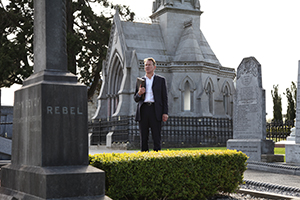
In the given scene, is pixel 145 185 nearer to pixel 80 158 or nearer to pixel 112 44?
pixel 80 158

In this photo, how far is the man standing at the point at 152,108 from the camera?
24.4 feet

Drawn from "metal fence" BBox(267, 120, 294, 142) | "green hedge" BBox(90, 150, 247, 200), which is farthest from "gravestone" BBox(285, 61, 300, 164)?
"metal fence" BBox(267, 120, 294, 142)

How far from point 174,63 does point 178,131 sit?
682cm

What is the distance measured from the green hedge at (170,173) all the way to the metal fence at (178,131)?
730 inches

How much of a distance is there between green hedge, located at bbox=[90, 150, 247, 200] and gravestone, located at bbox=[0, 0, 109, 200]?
0.60 meters

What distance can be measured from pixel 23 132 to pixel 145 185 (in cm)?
188

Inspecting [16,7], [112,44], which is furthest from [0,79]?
[112,44]

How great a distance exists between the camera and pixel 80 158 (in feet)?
16.6

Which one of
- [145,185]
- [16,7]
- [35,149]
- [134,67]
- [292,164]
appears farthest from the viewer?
[16,7]

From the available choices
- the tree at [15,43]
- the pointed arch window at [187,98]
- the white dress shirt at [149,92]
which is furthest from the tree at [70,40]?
the white dress shirt at [149,92]

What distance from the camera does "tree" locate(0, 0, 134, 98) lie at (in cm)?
3234

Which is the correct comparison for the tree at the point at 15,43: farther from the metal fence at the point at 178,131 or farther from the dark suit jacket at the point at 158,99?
the dark suit jacket at the point at 158,99

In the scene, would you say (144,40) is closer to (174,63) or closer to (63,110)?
(174,63)

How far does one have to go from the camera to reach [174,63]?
33219 mm
